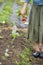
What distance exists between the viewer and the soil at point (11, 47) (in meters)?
4.23

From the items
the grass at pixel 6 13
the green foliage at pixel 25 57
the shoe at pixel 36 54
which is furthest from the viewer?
the grass at pixel 6 13

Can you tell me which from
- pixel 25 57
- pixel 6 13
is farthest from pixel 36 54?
pixel 6 13

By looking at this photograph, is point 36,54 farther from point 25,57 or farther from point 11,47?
point 11,47

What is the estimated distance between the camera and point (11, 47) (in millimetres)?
4594

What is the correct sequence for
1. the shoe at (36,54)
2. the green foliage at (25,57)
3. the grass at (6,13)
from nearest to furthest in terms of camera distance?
the green foliage at (25,57), the shoe at (36,54), the grass at (6,13)

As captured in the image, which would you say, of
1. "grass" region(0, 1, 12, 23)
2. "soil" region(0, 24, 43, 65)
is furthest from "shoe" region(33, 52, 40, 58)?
"grass" region(0, 1, 12, 23)

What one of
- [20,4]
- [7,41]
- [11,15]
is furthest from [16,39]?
[20,4]

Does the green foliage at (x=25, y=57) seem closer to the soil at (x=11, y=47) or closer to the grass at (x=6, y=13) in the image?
the soil at (x=11, y=47)

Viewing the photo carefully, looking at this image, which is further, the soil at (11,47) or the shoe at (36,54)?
the shoe at (36,54)

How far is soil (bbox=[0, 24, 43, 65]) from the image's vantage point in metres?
4.23

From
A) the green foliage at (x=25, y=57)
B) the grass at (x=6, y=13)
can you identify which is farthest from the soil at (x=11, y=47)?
the grass at (x=6, y=13)

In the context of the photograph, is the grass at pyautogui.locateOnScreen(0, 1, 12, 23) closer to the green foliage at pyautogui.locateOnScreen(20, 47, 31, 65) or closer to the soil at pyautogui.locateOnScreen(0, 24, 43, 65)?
the soil at pyautogui.locateOnScreen(0, 24, 43, 65)

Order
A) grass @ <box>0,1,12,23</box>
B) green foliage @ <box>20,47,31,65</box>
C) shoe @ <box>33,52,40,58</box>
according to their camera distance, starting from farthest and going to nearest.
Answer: grass @ <box>0,1,12,23</box>, shoe @ <box>33,52,40,58</box>, green foliage @ <box>20,47,31,65</box>

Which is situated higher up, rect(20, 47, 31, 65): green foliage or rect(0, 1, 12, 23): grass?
rect(0, 1, 12, 23): grass
